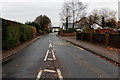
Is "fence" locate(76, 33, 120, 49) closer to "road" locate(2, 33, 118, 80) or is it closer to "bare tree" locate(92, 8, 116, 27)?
"road" locate(2, 33, 118, 80)

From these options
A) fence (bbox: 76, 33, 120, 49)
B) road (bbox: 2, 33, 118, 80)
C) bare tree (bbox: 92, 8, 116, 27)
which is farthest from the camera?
bare tree (bbox: 92, 8, 116, 27)

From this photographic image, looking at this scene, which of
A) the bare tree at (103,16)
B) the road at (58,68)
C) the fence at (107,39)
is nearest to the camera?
the road at (58,68)

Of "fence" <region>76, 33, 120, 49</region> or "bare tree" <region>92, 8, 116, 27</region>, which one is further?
"bare tree" <region>92, 8, 116, 27</region>

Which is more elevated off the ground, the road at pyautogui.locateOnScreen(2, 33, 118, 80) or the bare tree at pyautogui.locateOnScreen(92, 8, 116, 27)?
the bare tree at pyautogui.locateOnScreen(92, 8, 116, 27)

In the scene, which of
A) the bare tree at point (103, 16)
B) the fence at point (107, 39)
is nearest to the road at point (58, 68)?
the fence at point (107, 39)

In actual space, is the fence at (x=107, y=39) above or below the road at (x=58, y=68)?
above

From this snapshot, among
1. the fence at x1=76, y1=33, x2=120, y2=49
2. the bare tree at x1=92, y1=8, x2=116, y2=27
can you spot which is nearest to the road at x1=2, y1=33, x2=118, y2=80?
the fence at x1=76, y1=33, x2=120, y2=49

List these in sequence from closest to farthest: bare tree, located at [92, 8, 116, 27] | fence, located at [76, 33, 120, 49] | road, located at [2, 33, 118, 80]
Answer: road, located at [2, 33, 118, 80], fence, located at [76, 33, 120, 49], bare tree, located at [92, 8, 116, 27]

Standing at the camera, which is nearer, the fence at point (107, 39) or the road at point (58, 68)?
the road at point (58, 68)

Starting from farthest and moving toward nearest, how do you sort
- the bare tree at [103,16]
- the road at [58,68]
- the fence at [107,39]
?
the bare tree at [103,16] < the fence at [107,39] < the road at [58,68]

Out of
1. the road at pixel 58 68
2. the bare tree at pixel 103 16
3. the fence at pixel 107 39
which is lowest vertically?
the road at pixel 58 68

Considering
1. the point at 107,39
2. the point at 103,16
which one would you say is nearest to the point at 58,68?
the point at 107,39

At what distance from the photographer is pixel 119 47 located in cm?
1539

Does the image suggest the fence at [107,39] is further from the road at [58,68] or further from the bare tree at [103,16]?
the bare tree at [103,16]
